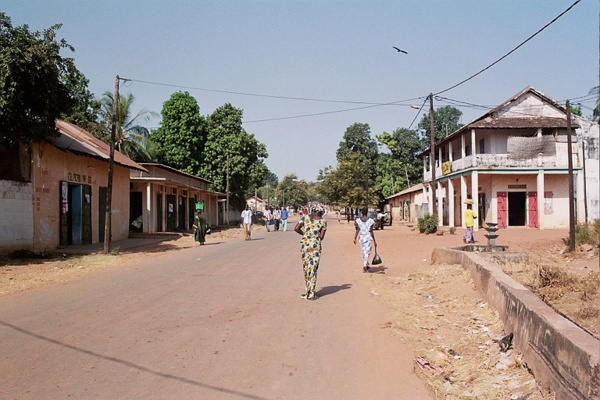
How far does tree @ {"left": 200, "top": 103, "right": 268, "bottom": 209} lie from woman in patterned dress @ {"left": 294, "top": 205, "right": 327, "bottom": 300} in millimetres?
36461

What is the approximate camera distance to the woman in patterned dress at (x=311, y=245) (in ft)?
29.1

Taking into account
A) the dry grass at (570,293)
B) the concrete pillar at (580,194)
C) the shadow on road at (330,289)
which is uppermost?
the concrete pillar at (580,194)

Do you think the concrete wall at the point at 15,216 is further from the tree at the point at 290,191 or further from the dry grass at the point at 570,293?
the tree at the point at 290,191

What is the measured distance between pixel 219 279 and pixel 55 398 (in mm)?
7185

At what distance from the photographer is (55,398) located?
14.0ft

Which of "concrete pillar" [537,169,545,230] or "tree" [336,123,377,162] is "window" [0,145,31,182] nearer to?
"concrete pillar" [537,169,545,230]

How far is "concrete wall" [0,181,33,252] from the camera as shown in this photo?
15.1m

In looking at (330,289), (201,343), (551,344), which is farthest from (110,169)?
(551,344)

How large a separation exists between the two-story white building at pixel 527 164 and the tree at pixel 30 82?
23.5 m

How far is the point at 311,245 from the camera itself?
8984 mm

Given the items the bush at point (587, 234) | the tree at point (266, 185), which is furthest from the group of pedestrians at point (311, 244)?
the tree at point (266, 185)

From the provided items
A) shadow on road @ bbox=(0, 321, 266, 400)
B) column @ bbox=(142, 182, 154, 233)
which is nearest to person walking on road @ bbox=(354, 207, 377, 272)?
shadow on road @ bbox=(0, 321, 266, 400)

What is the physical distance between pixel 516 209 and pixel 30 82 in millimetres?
29490

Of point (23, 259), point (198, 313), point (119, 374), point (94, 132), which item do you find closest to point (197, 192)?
point (94, 132)
